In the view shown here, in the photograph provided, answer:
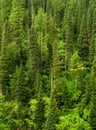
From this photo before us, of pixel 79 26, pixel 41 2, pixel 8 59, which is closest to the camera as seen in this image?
pixel 8 59

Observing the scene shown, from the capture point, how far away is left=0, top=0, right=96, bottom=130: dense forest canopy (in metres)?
66.4

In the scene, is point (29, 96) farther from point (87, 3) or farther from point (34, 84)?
point (87, 3)

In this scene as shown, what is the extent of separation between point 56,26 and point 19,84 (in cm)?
3836

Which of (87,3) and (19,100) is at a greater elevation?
(87,3)

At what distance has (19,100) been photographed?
74125 mm

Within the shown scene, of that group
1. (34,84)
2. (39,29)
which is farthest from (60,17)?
(34,84)

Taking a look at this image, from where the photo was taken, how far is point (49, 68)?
8569cm

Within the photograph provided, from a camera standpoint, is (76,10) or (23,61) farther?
(76,10)

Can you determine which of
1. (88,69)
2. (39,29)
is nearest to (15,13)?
(39,29)

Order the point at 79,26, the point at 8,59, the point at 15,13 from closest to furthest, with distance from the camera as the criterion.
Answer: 1. the point at 8,59
2. the point at 15,13
3. the point at 79,26

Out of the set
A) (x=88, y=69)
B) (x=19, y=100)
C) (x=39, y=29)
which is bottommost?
(x=19, y=100)

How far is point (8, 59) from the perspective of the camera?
8375cm

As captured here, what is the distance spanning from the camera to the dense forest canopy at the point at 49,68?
66375mm

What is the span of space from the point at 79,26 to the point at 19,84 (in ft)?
119
